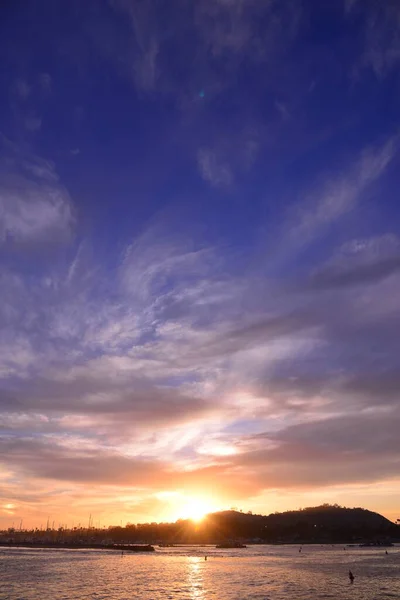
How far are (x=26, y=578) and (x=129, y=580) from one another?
79.7 ft

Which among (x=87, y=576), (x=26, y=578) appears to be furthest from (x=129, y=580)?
(x=26, y=578)

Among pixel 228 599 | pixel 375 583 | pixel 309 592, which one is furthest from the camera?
Answer: pixel 375 583

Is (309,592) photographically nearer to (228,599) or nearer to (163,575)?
(228,599)

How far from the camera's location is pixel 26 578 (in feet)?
358

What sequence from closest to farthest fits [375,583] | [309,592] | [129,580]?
[309,592] < [375,583] < [129,580]

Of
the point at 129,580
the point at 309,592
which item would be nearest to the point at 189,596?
the point at 309,592

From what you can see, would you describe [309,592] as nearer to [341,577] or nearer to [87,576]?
[341,577]

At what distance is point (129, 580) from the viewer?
10575 centimetres

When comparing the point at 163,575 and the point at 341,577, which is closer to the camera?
the point at 341,577

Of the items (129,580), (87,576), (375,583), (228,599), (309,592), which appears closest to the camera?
(228,599)

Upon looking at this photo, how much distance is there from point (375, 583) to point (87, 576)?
217 feet

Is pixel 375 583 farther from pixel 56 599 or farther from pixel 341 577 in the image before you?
pixel 56 599

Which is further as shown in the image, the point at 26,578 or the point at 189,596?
the point at 26,578

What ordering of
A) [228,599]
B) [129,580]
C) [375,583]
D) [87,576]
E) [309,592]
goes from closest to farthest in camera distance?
[228,599], [309,592], [375,583], [129,580], [87,576]
